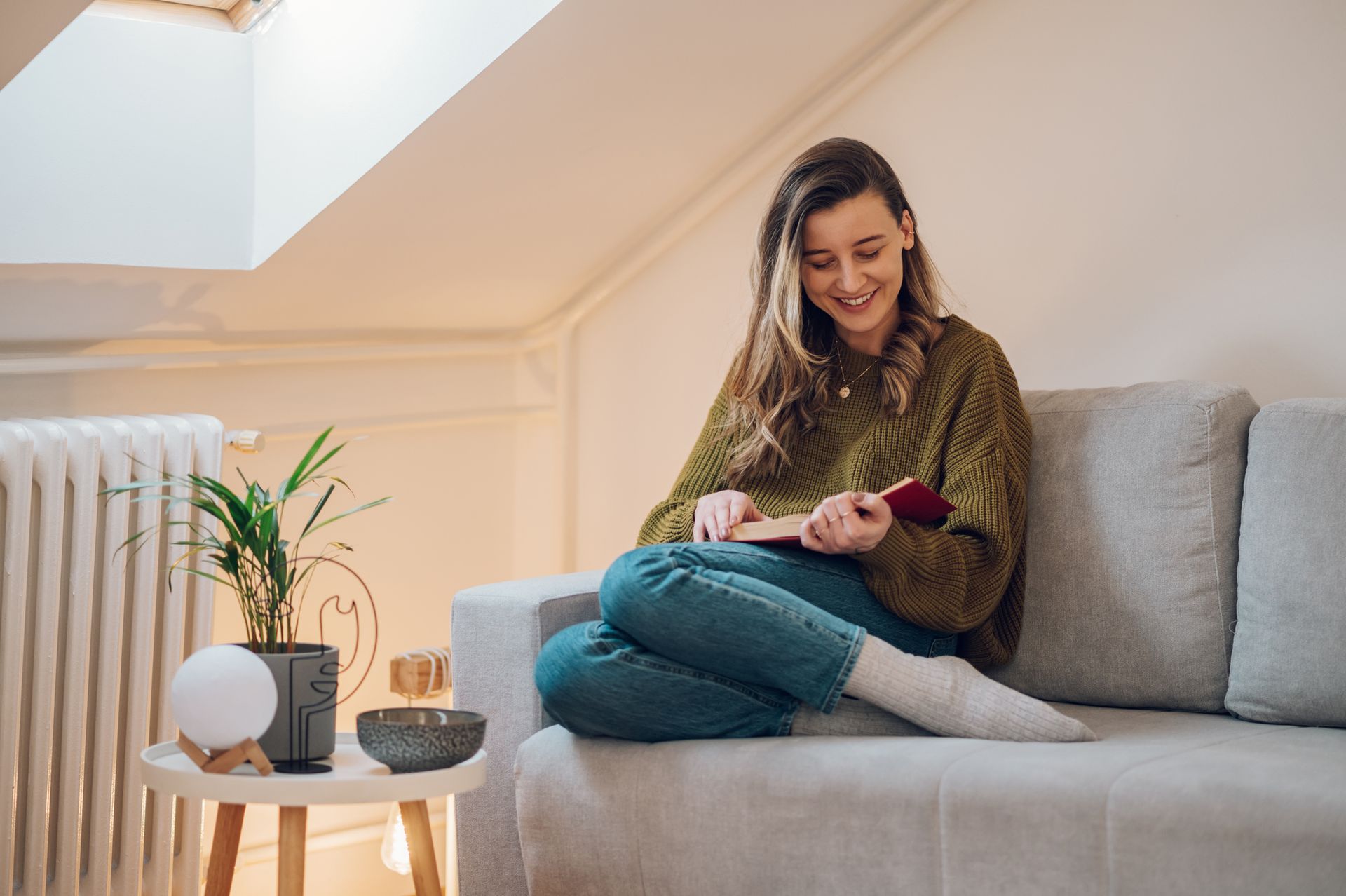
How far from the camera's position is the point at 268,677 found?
1.16 m

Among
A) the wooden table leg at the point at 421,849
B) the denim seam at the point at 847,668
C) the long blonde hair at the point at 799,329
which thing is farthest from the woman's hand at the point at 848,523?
the wooden table leg at the point at 421,849

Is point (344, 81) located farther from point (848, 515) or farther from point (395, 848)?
point (395, 848)

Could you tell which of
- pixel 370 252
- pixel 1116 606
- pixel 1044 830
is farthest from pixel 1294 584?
pixel 370 252

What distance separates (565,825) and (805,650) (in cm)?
34

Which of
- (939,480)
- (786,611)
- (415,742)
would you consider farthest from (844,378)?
(415,742)

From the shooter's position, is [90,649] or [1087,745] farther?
[90,649]

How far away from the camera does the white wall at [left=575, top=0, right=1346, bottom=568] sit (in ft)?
5.55

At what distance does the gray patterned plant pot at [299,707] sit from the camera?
1216mm

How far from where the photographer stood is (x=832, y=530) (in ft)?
4.42

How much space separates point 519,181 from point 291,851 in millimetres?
1240

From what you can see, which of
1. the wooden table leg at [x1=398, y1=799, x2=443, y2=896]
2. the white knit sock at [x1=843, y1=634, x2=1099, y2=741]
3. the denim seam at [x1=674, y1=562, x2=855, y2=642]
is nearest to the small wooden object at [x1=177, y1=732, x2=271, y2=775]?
the wooden table leg at [x1=398, y1=799, x2=443, y2=896]

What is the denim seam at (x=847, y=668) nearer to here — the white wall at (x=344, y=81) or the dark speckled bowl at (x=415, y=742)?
the dark speckled bowl at (x=415, y=742)

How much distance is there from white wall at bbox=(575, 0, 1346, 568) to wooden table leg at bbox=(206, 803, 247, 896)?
4.18 feet

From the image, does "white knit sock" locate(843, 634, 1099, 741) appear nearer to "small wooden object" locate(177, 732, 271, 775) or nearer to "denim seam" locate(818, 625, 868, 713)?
"denim seam" locate(818, 625, 868, 713)
